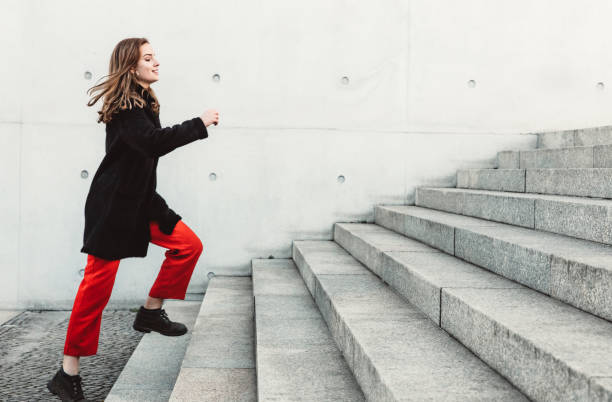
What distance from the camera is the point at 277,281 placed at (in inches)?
181

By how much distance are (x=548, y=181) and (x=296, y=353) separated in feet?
7.02

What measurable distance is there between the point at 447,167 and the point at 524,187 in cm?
148

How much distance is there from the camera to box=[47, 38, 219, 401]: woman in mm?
3039

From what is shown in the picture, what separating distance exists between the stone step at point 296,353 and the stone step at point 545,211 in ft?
4.28

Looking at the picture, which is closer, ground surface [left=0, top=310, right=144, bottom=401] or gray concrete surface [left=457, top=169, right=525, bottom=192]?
ground surface [left=0, top=310, right=144, bottom=401]

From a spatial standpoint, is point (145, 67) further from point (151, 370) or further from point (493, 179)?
point (493, 179)

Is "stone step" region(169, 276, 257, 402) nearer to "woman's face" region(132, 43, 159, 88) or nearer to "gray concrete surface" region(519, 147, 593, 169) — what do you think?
"woman's face" region(132, 43, 159, 88)

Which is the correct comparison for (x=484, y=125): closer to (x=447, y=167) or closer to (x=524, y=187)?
(x=447, y=167)

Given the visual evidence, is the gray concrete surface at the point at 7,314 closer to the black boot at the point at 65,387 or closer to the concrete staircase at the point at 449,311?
the concrete staircase at the point at 449,311

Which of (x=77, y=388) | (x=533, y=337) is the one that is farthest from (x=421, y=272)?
(x=77, y=388)

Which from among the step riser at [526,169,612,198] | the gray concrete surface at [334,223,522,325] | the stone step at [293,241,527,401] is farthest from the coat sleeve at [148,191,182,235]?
the step riser at [526,169,612,198]

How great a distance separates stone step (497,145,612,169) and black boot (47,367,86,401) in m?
3.35

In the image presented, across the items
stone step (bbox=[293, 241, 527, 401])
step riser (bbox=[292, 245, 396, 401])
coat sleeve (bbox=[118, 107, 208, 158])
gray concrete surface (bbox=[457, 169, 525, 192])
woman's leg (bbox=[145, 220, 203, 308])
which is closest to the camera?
stone step (bbox=[293, 241, 527, 401])

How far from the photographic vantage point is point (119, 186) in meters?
3.11
